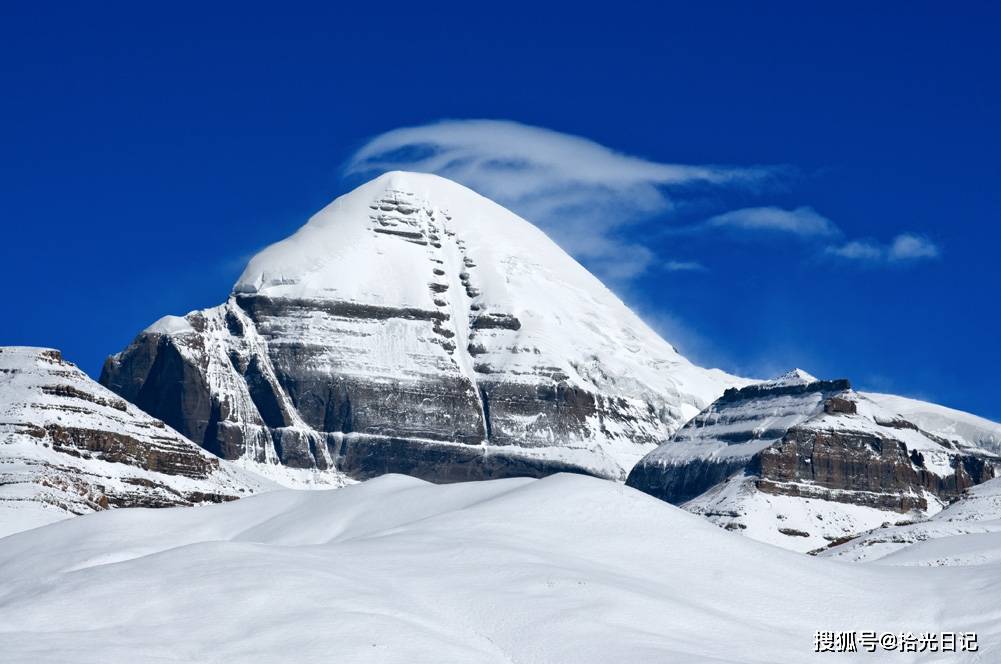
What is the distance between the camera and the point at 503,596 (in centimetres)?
7700

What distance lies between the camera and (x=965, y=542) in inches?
4744

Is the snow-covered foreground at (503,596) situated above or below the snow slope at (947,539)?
below

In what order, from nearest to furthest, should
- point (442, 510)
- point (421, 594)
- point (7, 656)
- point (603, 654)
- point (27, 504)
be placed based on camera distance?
1. point (7, 656)
2. point (603, 654)
3. point (421, 594)
4. point (442, 510)
5. point (27, 504)

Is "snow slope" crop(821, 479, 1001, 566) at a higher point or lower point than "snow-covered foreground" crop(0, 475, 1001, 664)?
higher

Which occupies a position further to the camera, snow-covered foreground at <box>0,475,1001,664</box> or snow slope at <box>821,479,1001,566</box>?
snow slope at <box>821,479,1001,566</box>

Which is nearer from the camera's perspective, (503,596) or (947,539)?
(503,596)

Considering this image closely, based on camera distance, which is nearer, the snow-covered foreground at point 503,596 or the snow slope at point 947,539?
the snow-covered foreground at point 503,596

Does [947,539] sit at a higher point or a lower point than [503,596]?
higher

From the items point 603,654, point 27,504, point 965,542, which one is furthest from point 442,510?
point 27,504

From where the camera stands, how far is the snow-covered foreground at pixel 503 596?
67.2 meters

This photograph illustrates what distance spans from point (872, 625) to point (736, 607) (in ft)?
20.0

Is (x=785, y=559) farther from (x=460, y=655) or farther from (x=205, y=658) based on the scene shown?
(x=205, y=658)

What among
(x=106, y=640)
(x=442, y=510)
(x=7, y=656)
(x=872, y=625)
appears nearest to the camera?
(x=7, y=656)

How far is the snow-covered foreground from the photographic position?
2645 inches
